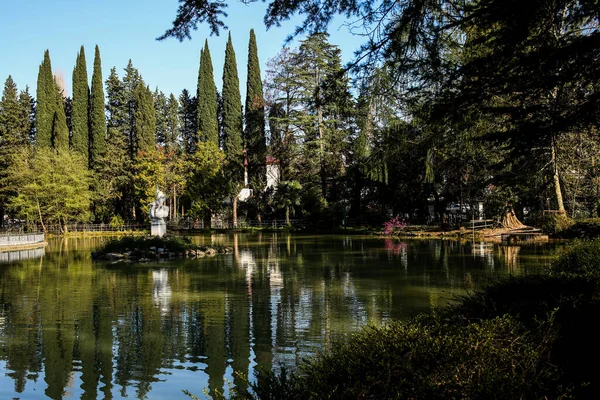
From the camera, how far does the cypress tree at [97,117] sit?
47469 millimetres

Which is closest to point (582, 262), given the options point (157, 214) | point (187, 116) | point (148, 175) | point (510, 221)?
point (510, 221)

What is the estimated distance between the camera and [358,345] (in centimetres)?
432

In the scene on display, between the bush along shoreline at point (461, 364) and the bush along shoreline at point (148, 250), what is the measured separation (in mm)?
17945

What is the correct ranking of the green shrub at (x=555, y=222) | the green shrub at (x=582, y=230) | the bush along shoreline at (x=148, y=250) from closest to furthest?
1. the green shrub at (x=582, y=230)
2. the bush along shoreline at (x=148, y=250)
3. the green shrub at (x=555, y=222)

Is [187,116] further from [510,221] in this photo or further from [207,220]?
[510,221]

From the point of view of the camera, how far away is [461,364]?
3664mm

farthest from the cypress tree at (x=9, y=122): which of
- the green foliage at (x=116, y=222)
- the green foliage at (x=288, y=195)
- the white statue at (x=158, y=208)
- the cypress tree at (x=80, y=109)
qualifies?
the green foliage at (x=288, y=195)

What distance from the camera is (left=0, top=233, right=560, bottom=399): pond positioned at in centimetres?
675

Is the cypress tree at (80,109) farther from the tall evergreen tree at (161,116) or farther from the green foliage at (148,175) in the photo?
the tall evergreen tree at (161,116)

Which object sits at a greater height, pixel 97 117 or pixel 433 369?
pixel 97 117

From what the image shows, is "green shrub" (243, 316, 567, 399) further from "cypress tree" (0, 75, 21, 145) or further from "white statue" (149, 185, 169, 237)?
"cypress tree" (0, 75, 21, 145)

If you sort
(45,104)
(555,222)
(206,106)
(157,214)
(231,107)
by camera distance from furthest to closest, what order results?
(206,106) → (45,104) → (231,107) → (157,214) → (555,222)

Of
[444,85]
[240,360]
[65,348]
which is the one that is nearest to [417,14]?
[444,85]

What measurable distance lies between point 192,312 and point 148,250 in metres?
12.3
